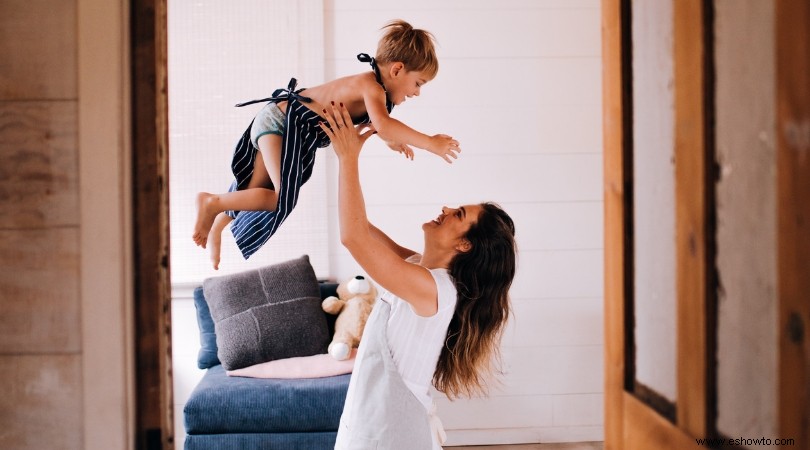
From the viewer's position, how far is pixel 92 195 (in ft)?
3.92

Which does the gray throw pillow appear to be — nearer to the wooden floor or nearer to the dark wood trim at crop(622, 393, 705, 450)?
the wooden floor

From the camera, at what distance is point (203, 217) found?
2.15 m

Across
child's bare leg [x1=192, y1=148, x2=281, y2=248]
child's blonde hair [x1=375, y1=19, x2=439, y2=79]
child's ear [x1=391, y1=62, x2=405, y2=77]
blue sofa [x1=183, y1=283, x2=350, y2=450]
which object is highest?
child's blonde hair [x1=375, y1=19, x2=439, y2=79]

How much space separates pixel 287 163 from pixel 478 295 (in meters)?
0.66

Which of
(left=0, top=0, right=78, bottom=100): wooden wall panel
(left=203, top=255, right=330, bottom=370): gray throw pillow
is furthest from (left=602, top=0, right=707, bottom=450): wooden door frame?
(left=203, top=255, right=330, bottom=370): gray throw pillow

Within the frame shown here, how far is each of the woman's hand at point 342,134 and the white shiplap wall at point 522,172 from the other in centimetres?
194

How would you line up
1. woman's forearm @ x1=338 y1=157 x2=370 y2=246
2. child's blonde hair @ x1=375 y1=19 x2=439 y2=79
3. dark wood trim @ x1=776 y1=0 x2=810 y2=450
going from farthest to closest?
child's blonde hair @ x1=375 y1=19 x2=439 y2=79 < woman's forearm @ x1=338 y1=157 x2=370 y2=246 < dark wood trim @ x1=776 y1=0 x2=810 y2=450

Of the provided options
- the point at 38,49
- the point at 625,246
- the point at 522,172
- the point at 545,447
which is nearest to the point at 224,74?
the point at 522,172

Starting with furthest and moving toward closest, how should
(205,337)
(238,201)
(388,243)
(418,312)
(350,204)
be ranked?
1. (205,337)
2. (388,243)
3. (238,201)
4. (418,312)
5. (350,204)

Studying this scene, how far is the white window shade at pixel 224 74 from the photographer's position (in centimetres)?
386

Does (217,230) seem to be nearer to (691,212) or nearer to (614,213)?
(614,213)

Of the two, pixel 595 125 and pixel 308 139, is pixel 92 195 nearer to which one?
pixel 308 139

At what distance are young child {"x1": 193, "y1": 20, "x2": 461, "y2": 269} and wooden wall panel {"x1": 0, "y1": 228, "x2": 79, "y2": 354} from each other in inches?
35.2

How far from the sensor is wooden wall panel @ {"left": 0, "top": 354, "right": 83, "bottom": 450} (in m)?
1.20
